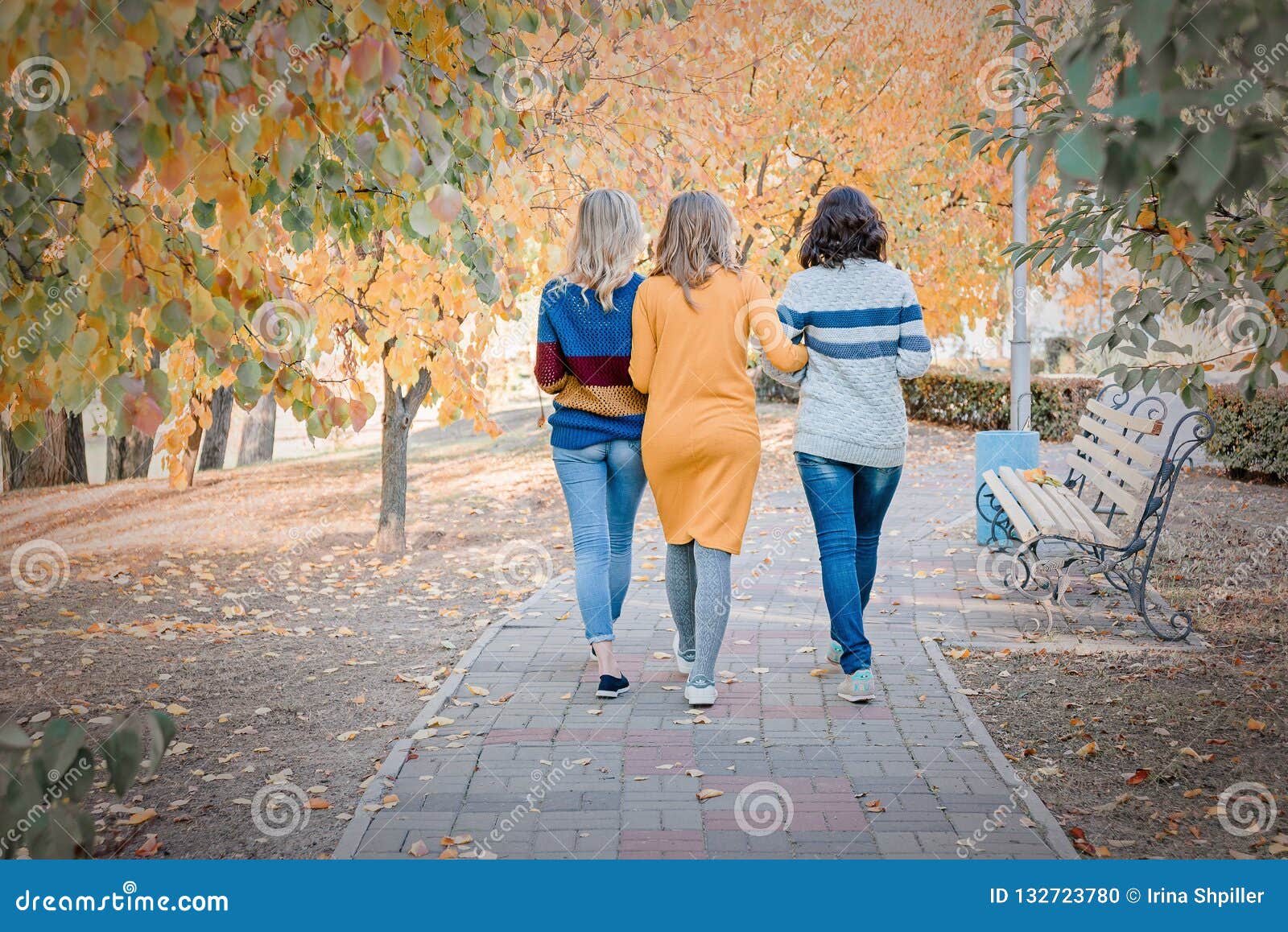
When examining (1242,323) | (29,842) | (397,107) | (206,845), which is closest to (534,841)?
(206,845)

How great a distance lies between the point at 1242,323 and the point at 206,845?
4162mm

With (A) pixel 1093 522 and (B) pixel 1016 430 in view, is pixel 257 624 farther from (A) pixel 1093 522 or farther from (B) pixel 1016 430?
(B) pixel 1016 430

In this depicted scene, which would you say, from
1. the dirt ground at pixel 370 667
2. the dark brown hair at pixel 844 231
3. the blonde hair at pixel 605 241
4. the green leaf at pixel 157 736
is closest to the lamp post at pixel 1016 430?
the dirt ground at pixel 370 667

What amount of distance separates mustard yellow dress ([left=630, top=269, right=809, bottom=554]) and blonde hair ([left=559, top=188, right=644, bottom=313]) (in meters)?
0.15

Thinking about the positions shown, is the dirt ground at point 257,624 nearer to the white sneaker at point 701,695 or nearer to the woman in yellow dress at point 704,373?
the white sneaker at point 701,695

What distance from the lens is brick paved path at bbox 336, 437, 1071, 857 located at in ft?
11.4

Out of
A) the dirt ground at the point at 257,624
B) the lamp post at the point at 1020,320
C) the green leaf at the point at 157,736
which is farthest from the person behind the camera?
the lamp post at the point at 1020,320

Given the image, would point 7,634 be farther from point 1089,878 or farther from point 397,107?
point 1089,878

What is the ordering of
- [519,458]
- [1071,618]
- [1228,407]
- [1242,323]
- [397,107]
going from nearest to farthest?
[397,107] < [1242,323] < [1071,618] < [1228,407] < [519,458]

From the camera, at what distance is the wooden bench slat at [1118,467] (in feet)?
18.9

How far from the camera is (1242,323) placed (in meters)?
4.24

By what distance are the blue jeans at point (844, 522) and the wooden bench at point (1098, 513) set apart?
151 cm

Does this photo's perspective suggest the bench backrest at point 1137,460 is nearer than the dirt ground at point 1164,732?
No

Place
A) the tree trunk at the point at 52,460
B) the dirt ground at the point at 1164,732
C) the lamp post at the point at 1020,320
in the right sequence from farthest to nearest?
the tree trunk at the point at 52,460 < the lamp post at the point at 1020,320 < the dirt ground at the point at 1164,732
